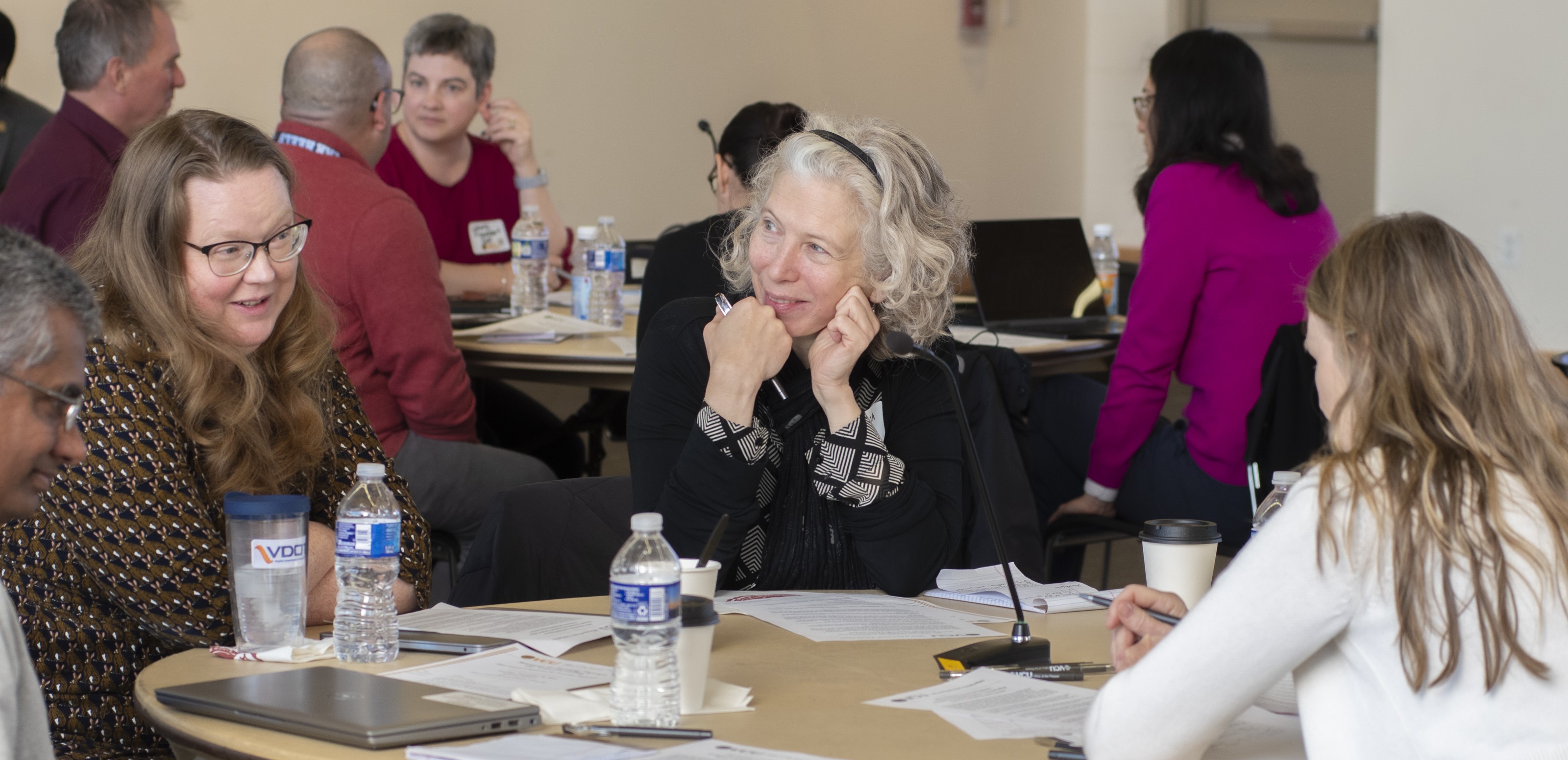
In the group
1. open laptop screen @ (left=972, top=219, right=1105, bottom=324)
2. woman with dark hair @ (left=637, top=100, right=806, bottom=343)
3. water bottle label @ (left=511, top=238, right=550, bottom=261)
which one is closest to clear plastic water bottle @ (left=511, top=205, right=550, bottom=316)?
water bottle label @ (left=511, top=238, right=550, bottom=261)

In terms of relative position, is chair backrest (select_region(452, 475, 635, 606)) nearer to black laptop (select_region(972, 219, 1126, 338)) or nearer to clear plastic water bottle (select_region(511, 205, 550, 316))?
black laptop (select_region(972, 219, 1126, 338))

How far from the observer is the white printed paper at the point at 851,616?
166 cm

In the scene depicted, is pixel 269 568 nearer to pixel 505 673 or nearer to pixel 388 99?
pixel 505 673

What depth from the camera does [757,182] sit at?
2.21 meters

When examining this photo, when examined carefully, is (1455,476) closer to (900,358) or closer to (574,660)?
(574,660)

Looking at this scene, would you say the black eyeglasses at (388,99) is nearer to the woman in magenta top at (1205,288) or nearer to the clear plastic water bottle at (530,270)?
the clear plastic water bottle at (530,270)

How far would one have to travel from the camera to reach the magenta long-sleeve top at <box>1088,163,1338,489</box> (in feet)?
10.1

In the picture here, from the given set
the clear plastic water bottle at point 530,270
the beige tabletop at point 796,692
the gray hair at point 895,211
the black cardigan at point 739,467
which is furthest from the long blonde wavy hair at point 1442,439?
the clear plastic water bottle at point 530,270

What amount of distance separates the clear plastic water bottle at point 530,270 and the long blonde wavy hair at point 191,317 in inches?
92.3

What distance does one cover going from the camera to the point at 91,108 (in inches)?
153

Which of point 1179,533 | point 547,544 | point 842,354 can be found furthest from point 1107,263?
point 1179,533

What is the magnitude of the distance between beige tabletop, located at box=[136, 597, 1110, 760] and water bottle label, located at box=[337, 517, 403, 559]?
0.39 ft

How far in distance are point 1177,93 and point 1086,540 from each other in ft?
3.49

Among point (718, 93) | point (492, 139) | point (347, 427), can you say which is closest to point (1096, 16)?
point (718, 93)
